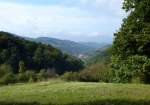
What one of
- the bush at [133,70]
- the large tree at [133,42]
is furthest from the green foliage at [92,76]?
the large tree at [133,42]

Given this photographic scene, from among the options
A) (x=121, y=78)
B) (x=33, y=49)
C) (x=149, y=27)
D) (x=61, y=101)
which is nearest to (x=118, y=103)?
(x=61, y=101)

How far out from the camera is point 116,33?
3788 centimetres

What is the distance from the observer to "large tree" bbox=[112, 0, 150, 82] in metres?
35.3

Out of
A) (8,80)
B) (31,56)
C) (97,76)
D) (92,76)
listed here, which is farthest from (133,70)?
(31,56)

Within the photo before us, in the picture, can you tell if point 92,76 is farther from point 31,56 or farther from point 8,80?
point 31,56

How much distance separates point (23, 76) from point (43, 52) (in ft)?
160

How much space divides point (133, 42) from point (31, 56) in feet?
297

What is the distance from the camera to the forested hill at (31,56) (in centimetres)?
11506

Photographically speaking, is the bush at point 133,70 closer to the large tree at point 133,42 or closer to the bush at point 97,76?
the large tree at point 133,42

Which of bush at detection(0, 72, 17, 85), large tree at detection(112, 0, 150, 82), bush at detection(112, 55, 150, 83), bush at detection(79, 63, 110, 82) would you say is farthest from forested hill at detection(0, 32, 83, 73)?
large tree at detection(112, 0, 150, 82)

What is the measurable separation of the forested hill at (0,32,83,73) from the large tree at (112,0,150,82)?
239 ft

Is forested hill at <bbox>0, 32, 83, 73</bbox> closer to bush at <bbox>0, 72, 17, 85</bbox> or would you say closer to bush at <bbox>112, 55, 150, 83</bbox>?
bush at <bbox>0, 72, 17, 85</bbox>

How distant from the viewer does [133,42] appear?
36.2 m

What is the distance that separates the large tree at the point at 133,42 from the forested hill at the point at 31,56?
2870 inches
